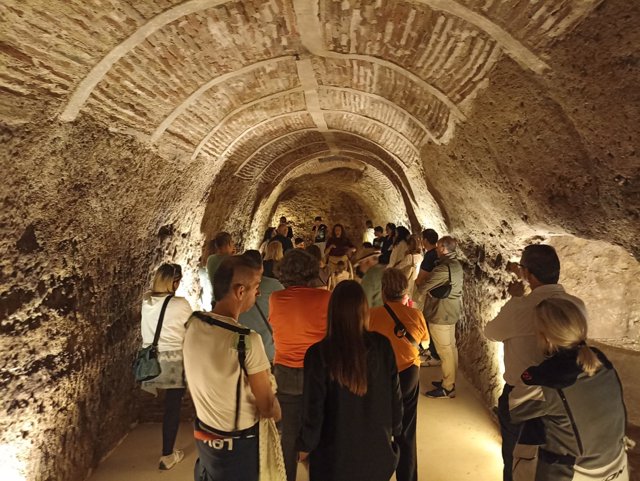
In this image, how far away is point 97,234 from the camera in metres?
3.39

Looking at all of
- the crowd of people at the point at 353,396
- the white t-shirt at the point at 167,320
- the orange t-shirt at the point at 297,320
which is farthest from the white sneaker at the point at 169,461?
the orange t-shirt at the point at 297,320

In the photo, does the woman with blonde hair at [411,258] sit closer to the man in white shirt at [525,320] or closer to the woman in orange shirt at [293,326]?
the man in white shirt at [525,320]

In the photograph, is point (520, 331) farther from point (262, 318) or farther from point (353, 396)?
point (262, 318)

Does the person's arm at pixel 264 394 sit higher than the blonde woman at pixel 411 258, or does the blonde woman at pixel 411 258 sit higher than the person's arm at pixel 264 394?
the blonde woman at pixel 411 258

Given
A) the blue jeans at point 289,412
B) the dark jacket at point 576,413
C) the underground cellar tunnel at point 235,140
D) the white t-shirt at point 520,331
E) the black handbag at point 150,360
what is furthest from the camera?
the black handbag at point 150,360

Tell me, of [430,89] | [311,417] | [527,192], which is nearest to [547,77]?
[527,192]

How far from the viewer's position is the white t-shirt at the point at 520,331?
2516 mm

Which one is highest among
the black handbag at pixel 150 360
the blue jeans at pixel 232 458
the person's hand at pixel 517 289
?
the person's hand at pixel 517 289

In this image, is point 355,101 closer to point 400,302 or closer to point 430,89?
point 430,89

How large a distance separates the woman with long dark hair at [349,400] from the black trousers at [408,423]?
783 mm

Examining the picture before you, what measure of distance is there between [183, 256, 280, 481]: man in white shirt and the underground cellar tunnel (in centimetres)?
142

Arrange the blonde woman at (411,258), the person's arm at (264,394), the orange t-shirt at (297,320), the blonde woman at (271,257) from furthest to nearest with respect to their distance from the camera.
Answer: the blonde woman at (411,258) → the blonde woman at (271,257) → the orange t-shirt at (297,320) → the person's arm at (264,394)

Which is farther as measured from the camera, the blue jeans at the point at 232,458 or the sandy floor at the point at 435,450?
the sandy floor at the point at 435,450

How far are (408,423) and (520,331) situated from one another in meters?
0.95
